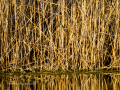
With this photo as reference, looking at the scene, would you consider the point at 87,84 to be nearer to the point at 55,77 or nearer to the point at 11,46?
the point at 55,77

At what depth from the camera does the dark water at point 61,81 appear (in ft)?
14.2

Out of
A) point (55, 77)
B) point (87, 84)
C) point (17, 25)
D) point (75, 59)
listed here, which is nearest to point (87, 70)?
point (75, 59)

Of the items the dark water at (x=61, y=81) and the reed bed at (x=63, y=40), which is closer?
the dark water at (x=61, y=81)

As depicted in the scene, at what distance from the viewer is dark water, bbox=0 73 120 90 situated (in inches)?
171

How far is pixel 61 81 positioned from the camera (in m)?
4.82

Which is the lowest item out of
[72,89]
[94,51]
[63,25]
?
[72,89]

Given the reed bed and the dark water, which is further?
the reed bed

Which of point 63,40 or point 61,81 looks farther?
Answer: point 63,40

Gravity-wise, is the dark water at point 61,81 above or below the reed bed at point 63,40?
below

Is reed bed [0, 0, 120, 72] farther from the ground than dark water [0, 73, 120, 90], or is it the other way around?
reed bed [0, 0, 120, 72]

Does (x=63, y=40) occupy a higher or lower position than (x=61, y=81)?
higher

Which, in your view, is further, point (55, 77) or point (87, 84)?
point (55, 77)

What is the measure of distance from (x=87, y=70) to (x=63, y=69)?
1.32 ft

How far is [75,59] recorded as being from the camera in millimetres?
5598
